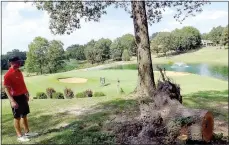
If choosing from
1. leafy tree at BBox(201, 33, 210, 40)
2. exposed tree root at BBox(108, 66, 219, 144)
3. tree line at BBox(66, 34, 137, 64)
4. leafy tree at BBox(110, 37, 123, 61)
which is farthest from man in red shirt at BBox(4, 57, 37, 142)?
leafy tree at BBox(201, 33, 210, 40)

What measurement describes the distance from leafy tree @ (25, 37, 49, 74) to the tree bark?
88188 millimetres

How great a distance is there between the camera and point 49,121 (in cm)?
1212

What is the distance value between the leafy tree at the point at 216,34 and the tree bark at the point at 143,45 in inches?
5384

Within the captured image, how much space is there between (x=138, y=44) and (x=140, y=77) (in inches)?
57.0

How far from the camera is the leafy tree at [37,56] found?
99812mm

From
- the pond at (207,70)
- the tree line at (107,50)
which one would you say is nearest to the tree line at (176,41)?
the tree line at (107,50)

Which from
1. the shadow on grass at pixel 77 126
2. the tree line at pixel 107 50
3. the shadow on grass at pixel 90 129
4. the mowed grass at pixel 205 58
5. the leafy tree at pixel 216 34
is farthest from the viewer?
the leafy tree at pixel 216 34

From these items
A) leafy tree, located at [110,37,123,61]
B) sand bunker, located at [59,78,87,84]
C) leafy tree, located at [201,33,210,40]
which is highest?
leafy tree, located at [201,33,210,40]

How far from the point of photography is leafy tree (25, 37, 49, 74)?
327 feet

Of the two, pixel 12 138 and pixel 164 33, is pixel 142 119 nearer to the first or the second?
pixel 12 138

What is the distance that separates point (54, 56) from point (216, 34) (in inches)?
3025

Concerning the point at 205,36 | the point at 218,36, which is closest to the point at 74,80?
the point at 218,36

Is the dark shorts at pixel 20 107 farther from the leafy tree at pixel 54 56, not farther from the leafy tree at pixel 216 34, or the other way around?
the leafy tree at pixel 216 34

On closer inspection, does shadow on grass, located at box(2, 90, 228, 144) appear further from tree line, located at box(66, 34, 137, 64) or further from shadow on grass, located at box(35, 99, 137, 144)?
tree line, located at box(66, 34, 137, 64)
